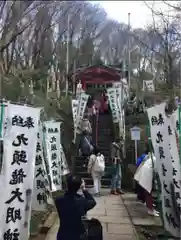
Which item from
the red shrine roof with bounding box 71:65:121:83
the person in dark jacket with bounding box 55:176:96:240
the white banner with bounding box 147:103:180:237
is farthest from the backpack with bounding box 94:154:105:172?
the red shrine roof with bounding box 71:65:121:83

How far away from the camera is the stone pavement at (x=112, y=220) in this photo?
6.81m

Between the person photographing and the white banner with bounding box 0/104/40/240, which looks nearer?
the white banner with bounding box 0/104/40/240

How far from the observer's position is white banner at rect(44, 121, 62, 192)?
29.9 ft

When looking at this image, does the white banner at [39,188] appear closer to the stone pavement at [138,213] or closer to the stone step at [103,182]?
the stone pavement at [138,213]

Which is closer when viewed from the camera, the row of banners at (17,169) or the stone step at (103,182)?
the row of banners at (17,169)

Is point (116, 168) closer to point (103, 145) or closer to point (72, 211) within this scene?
point (103, 145)

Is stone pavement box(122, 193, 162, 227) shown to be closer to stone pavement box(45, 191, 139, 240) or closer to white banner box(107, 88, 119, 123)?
stone pavement box(45, 191, 139, 240)

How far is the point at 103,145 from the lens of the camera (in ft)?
58.4

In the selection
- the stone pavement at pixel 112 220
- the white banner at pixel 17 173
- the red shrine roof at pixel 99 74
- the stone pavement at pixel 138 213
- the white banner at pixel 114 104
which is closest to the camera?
the white banner at pixel 17 173

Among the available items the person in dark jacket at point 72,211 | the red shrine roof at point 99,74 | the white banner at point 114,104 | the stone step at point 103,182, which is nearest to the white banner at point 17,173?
the person in dark jacket at point 72,211

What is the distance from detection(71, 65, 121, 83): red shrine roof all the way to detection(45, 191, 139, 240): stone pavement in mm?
17217

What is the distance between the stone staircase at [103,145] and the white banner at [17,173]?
8.43 metres

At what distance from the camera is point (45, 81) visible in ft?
92.3

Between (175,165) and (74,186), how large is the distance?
2.27 metres
